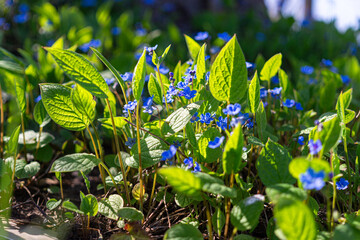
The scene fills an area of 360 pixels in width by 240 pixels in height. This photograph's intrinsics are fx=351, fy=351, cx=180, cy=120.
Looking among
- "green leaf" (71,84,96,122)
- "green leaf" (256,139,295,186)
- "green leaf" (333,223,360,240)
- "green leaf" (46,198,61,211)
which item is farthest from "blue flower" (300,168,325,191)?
"green leaf" (46,198,61,211)

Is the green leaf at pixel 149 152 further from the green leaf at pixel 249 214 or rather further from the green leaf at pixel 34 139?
the green leaf at pixel 34 139

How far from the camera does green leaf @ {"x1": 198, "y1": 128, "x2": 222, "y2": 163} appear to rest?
48.8 inches

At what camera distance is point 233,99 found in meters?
1.33

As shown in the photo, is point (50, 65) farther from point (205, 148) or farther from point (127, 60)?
point (205, 148)

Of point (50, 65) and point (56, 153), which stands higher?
point (50, 65)

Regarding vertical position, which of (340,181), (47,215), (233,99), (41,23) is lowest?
(47,215)

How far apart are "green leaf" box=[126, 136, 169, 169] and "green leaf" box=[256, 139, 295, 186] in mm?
347

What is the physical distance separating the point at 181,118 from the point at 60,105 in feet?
1.54

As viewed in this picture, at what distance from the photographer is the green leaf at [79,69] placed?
3.94 ft

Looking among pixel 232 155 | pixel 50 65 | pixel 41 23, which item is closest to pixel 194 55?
pixel 232 155

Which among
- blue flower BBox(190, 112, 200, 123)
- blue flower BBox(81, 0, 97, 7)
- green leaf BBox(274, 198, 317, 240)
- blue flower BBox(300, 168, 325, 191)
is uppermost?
blue flower BBox(81, 0, 97, 7)

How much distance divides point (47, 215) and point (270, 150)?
0.95m

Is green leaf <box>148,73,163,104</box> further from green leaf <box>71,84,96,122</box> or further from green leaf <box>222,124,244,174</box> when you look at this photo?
green leaf <box>222,124,244,174</box>

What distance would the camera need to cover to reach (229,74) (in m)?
1.29
